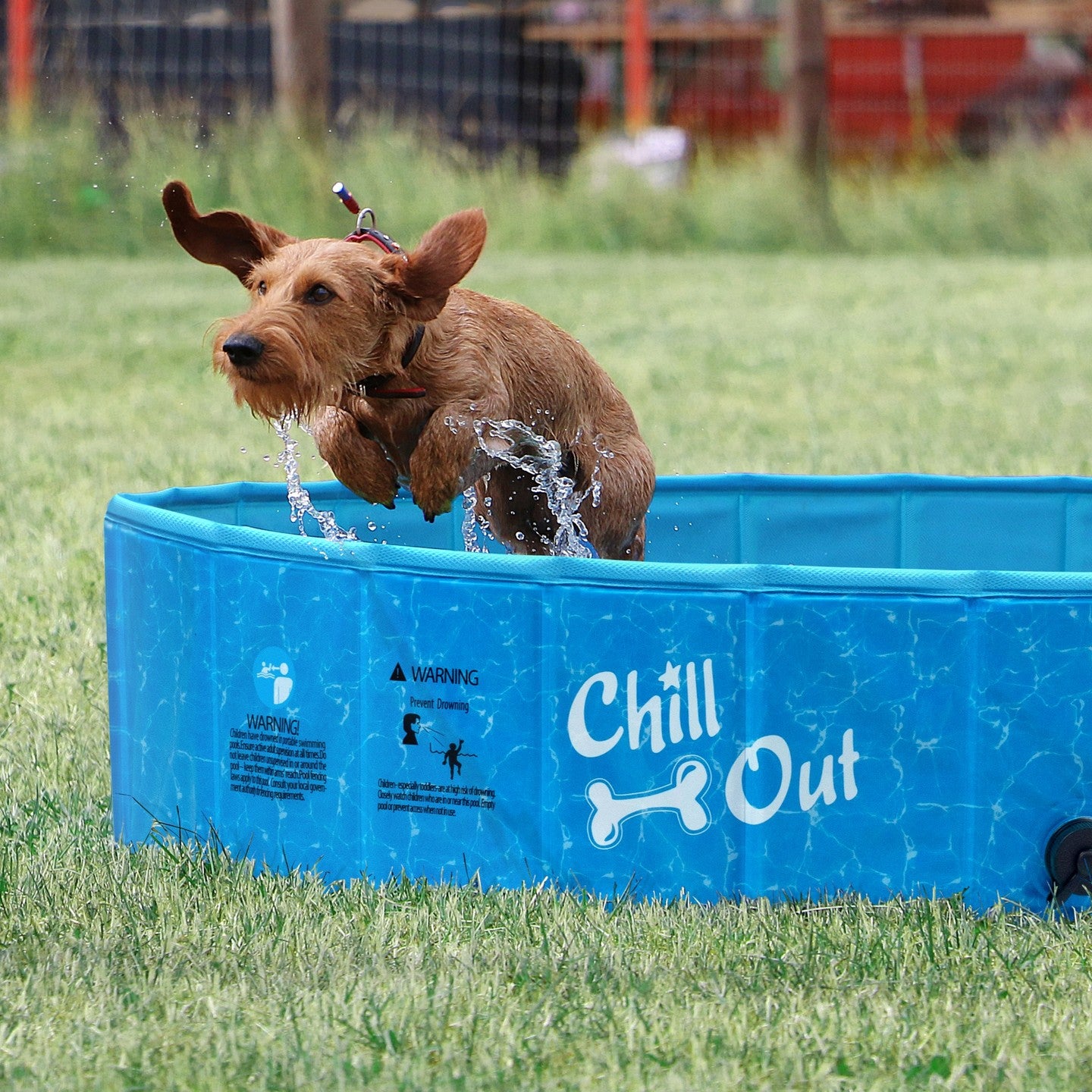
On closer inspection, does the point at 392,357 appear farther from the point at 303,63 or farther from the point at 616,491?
the point at 303,63

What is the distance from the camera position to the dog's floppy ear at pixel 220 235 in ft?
10.7

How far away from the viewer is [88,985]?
2.74m

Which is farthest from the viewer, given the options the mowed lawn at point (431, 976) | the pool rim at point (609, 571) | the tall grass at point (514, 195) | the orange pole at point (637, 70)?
the orange pole at point (637, 70)

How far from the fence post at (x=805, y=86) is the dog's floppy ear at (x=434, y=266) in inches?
475

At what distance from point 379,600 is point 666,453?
446 cm

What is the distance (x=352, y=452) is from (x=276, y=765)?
0.59 m

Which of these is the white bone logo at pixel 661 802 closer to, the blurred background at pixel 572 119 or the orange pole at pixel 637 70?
the blurred background at pixel 572 119

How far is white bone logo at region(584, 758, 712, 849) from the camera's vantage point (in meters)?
2.95

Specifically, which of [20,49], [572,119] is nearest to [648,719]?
[20,49]

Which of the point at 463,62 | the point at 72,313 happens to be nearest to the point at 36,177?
the point at 72,313

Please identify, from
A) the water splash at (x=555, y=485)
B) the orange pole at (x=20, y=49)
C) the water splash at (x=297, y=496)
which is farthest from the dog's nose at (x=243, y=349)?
the orange pole at (x=20, y=49)

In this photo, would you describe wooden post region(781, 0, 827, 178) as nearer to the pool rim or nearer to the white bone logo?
the pool rim

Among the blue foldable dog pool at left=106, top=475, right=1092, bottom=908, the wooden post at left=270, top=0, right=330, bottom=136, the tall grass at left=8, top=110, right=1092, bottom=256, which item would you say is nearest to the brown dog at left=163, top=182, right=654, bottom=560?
the blue foldable dog pool at left=106, top=475, right=1092, bottom=908

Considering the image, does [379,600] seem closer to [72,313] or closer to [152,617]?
[152,617]
